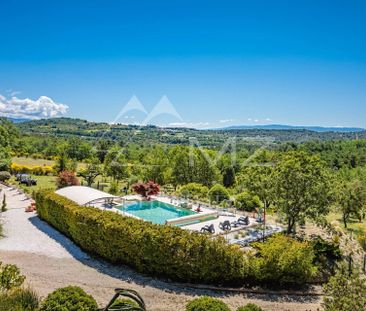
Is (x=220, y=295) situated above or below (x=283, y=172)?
below

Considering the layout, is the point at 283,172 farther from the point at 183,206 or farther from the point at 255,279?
the point at 183,206

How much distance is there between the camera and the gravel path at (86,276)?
11.4 m

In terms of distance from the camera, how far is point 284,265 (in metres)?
12.7

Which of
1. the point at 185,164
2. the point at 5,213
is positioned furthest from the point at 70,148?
the point at 5,213

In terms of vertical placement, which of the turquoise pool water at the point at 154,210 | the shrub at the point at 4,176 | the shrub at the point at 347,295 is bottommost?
the turquoise pool water at the point at 154,210

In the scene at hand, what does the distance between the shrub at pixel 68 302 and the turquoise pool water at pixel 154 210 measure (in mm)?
13444

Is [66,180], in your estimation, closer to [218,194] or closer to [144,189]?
[144,189]

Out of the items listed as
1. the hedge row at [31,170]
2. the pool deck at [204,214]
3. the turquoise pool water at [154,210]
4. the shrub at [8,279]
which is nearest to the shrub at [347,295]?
the shrub at [8,279]

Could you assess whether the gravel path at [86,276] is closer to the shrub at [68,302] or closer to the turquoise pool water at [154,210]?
the shrub at [68,302]

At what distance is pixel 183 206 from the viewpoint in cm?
2477

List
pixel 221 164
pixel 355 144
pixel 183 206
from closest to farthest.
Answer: pixel 183 206, pixel 221 164, pixel 355 144

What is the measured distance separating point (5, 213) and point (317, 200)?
20.8m

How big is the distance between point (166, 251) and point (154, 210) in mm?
12386

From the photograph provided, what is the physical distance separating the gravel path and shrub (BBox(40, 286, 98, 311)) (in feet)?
8.83
